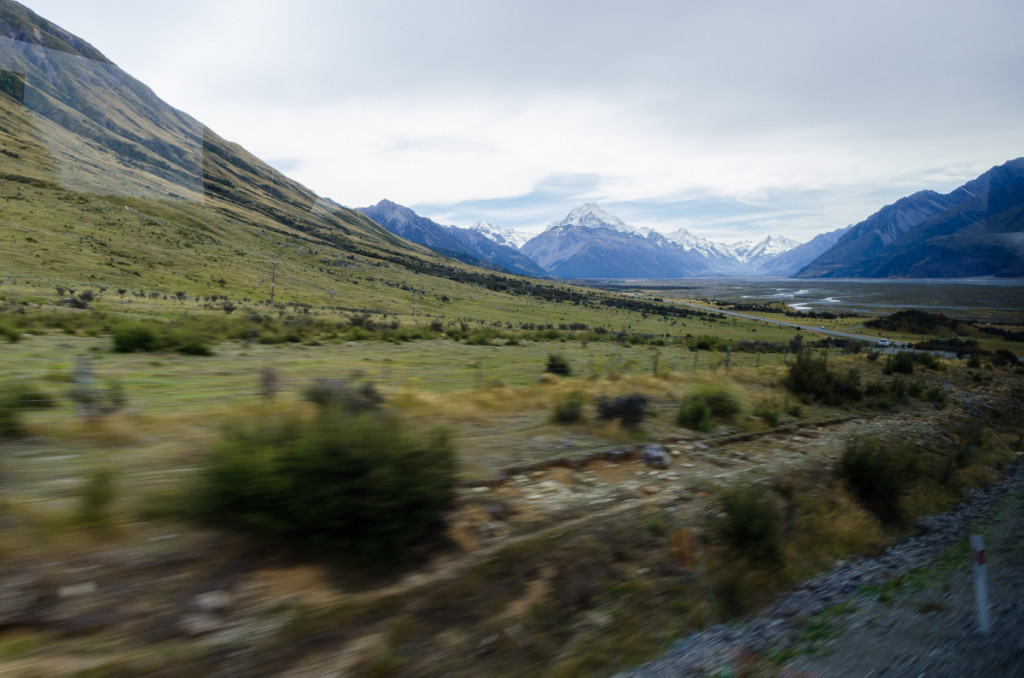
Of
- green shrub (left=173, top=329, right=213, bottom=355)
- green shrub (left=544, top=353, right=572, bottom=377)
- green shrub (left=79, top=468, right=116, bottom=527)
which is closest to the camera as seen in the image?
green shrub (left=79, top=468, right=116, bottom=527)

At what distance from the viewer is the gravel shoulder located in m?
5.09

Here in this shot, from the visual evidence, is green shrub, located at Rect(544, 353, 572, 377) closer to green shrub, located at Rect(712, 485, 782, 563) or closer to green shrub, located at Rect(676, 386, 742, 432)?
green shrub, located at Rect(676, 386, 742, 432)

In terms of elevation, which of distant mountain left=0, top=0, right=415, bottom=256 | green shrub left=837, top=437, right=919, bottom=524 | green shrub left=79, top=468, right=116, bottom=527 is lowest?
green shrub left=837, top=437, right=919, bottom=524

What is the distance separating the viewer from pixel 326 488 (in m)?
4.94

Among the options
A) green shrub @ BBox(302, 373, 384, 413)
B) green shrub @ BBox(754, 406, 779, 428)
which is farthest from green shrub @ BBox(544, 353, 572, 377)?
green shrub @ BBox(302, 373, 384, 413)

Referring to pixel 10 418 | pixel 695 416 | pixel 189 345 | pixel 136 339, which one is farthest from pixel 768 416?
pixel 136 339

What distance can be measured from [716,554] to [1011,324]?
11650cm

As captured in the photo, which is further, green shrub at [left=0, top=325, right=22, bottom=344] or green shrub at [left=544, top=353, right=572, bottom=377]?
green shrub at [left=544, top=353, right=572, bottom=377]

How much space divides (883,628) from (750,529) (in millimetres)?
1709

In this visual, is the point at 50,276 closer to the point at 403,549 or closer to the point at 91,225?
the point at 91,225

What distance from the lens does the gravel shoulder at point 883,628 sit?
509 centimetres

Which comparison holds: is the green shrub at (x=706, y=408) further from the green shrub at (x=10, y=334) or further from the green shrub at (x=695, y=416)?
the green shrub at (x=10, y=334)

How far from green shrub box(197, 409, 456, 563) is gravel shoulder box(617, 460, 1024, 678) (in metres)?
2.73

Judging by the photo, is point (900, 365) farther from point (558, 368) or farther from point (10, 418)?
point (10, 418)
